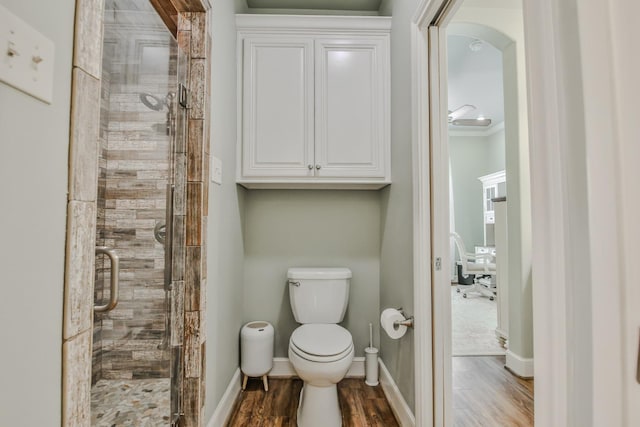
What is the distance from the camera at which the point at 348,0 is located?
2266 mm

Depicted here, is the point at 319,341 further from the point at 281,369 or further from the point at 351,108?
the point at 351,108

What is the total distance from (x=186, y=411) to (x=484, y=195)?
16.0 ft

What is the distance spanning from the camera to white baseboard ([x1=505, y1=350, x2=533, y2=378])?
2057 millimetres

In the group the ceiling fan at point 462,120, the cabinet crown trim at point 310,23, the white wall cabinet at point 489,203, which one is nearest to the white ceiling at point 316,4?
the cabinet crown trim at point 310,23

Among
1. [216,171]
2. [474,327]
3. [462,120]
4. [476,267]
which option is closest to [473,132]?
[462,120]

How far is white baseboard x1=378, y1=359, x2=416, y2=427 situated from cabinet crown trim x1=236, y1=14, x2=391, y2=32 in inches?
88.8

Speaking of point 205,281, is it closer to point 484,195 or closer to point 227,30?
point 227,30

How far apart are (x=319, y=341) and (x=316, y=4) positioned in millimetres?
2327

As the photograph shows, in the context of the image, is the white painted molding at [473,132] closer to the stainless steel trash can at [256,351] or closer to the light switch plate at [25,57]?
the stainless steel trash can at [256,351]

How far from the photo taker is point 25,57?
0.51 meters

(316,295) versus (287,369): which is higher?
(316,295)

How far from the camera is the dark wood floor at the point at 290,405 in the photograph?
5.61 feet

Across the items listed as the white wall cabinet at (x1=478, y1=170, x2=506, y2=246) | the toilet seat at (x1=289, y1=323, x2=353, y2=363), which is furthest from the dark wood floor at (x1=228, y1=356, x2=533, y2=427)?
the white wall cabinet at (x1=478, y1=170, x2=506, y2=246)

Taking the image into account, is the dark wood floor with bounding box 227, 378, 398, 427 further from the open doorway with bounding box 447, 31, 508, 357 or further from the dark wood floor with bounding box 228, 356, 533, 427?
the open doorway with bounding box 447, 31, 508, 357
